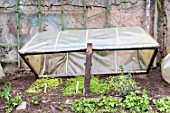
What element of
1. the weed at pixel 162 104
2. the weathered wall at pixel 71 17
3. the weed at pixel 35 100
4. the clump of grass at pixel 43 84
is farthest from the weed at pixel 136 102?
the weathered wall at pixel 71 17

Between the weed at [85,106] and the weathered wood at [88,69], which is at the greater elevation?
the weathered wood at [88,69]

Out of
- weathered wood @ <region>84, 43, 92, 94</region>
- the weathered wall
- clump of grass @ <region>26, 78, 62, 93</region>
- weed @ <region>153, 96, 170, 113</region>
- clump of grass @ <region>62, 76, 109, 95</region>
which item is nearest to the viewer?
weed @ <region>153, 96, 170, 113</region>

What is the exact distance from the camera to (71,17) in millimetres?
5648

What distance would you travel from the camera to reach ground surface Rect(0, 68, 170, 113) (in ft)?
11.8

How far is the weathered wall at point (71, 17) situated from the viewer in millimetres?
5613

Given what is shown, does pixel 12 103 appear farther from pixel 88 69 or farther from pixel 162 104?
pixel 162 104

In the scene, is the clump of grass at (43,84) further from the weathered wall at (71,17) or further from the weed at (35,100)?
the weathered wall at (71,17)

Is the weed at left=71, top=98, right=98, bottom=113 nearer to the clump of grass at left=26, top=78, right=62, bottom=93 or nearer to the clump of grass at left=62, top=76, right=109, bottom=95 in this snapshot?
the clump of grass at left=62, top=76, right=109, bottom=95

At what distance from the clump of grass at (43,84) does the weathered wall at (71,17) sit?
1228mm

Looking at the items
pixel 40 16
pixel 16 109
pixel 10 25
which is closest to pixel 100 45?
pixel 16 109

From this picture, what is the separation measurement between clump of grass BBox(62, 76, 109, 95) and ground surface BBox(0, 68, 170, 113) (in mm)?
226

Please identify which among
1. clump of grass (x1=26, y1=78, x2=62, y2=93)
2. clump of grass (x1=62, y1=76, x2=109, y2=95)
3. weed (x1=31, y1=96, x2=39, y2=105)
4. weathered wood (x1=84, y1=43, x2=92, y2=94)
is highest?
weathered wood (x1=84, y1=43, x2=92, y2=94)

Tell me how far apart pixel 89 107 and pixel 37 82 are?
5.02 ft

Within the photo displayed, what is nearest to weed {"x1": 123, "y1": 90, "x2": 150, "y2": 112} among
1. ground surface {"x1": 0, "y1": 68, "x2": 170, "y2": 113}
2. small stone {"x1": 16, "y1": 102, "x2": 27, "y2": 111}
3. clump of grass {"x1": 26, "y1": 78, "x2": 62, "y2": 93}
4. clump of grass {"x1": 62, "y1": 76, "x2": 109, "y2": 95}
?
ground surface {"x1": 0, "y1": 68, "x2": 170, "y2": 113}
